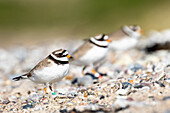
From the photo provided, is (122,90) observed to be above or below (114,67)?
below

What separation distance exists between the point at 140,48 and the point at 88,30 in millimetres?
8371

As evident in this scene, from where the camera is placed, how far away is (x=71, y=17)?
2116 centimetres

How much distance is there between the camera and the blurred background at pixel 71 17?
16.9 m

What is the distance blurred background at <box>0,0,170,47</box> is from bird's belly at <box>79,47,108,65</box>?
865cm

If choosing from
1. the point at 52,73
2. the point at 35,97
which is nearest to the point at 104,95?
the point at 52,73

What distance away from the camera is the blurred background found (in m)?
16.9

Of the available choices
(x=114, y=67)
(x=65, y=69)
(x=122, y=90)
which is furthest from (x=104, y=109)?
(x=114, y=67)

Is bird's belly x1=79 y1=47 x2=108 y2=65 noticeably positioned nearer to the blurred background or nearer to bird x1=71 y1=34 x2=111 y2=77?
bird x1=71 y1=34 x2=111 y2=77

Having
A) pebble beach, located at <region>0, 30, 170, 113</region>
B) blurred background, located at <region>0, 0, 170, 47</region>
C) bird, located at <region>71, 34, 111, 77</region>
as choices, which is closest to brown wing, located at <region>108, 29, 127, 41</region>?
pebble beach, located at <region>0, 30, 170, 113</region>

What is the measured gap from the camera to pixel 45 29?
20.1 m

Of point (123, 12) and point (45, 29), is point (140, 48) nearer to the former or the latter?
point (123, 12)

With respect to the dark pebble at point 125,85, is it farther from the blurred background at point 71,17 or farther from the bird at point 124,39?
the blurred background at point 71,17

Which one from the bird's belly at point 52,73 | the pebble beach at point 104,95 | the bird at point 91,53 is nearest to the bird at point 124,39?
the pebble beach at point 104,95

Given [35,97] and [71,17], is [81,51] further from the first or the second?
[71,17]
